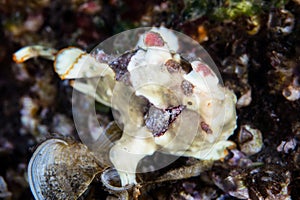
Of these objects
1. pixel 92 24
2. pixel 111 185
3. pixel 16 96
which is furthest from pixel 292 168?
pixel 16 96

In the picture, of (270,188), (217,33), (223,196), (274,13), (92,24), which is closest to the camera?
(270,188)

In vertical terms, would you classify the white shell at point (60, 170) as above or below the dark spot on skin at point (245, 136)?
above

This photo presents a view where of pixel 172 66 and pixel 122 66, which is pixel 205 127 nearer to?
pixel 172 66

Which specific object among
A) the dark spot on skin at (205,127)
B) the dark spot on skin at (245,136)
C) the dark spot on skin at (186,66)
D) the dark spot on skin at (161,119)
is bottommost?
the dark spot on skin at (245,136)

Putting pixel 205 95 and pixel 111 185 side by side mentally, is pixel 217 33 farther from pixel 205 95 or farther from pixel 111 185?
pixel 111 185

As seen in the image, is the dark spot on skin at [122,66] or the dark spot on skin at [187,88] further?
the dark spot on skin at [122,66]

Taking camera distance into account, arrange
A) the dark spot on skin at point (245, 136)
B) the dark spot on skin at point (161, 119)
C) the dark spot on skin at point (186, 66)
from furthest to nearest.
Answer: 1. the dark spot on skin at point (245, 136)
2. the dark spot on skin at point (186, 66)
3. the dark spot on skin at point (161, 119)

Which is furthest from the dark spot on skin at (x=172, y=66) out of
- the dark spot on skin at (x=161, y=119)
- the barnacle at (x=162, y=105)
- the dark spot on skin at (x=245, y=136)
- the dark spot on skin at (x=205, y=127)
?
the dark spot on skin at (x=245, y=136)

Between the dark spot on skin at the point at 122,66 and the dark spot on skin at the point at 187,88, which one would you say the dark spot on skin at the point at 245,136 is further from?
the dark spot on skin at the point at 122,66
